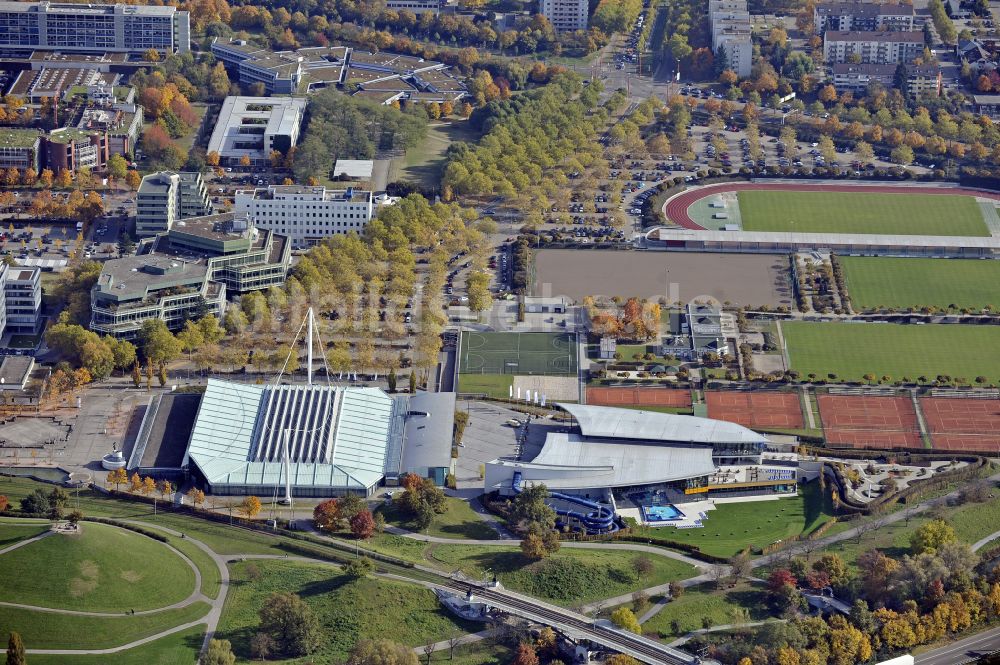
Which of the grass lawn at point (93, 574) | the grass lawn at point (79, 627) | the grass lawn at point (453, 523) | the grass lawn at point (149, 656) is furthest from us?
the grass lawn at point (453, 523)

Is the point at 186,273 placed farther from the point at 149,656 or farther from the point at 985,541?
the point at 985,541

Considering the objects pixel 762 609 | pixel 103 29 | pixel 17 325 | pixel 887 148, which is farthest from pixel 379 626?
pixel 103 29

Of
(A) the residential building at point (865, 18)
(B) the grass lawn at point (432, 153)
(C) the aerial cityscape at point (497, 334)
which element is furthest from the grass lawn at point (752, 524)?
(A) the residential building at point (865, 18)

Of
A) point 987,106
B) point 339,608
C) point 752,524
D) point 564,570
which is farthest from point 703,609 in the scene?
point 987,106

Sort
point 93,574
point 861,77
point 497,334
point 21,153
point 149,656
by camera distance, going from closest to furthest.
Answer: point 149,656
point 93,574
point 497,334
point 21,153
point 861,77

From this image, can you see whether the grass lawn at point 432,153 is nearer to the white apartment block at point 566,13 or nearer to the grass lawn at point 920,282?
the white apartment block at point 566,13

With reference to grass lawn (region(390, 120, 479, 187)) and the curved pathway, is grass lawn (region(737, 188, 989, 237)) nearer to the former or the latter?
grass lawn (region(390, 120, 479, 187))
